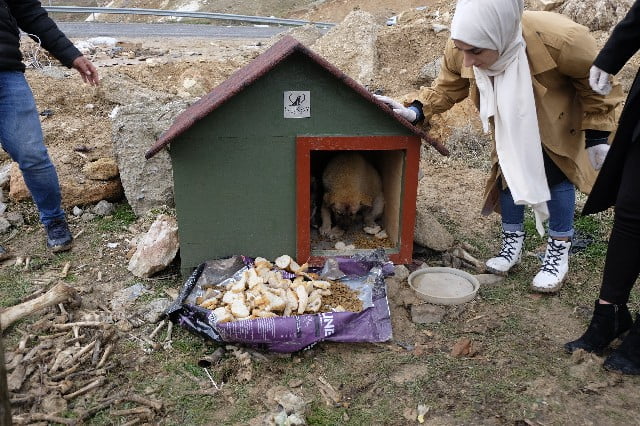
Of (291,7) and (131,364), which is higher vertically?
(291,7)

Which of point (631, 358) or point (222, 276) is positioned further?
point (222, 276)

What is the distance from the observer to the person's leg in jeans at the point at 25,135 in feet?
13.7

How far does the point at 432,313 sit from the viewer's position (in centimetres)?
379

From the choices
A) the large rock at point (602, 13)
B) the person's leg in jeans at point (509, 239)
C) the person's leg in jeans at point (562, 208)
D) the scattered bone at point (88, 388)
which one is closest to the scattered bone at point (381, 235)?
the person's leg in jeans at point (509, 239)

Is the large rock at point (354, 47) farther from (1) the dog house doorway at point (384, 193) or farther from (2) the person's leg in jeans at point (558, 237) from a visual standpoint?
(2) the person's leg in jeans at point (558, 237)

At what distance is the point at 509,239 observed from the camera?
169 inches

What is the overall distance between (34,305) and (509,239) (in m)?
3.31

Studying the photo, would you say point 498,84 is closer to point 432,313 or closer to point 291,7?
point 432,313

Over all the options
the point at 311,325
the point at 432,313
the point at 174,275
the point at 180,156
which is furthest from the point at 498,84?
the point at 174,275

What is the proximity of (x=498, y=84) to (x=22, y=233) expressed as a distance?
417cm

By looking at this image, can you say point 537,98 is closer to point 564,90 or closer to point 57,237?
point 564,90

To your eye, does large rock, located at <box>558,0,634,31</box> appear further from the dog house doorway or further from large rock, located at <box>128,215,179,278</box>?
large rock, located at <box>128,215,179,278</box>

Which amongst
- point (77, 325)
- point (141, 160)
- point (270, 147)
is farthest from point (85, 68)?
point (77, 325)

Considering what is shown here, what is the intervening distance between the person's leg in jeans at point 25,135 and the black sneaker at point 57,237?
0.76 ft
